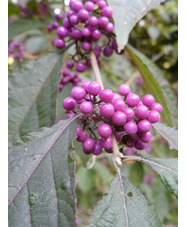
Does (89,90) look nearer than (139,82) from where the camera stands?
Yes

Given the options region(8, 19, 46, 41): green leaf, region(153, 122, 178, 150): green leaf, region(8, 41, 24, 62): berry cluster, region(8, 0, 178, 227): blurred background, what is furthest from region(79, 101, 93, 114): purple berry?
region(8, 41, 24, 62): berry cluster

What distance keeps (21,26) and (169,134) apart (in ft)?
4.22

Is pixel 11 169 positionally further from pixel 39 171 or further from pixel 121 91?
pixel 121 91

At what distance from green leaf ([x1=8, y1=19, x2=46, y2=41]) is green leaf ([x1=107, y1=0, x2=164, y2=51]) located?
3.44ft

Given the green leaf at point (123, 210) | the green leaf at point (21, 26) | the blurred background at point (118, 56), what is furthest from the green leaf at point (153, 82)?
the green leaf at point (21, 26)

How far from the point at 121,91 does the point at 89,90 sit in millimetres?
168

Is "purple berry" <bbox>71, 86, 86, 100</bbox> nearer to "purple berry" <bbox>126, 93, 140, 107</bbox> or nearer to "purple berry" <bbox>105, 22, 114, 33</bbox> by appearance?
"purple berry" <bbox>126, 93, 140, 107</bbox>

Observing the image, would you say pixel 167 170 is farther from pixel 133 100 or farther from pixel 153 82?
pixel 153 82

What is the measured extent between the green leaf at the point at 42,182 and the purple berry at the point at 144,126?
0.71 ft

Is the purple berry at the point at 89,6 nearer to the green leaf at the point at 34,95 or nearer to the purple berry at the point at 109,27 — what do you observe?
the purple berry at the point at 109,27

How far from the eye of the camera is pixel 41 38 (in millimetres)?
2199

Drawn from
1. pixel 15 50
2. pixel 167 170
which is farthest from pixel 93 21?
pixel 15 50

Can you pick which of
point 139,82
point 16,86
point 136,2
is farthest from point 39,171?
point 139,82

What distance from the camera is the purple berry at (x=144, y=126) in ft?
2.55
